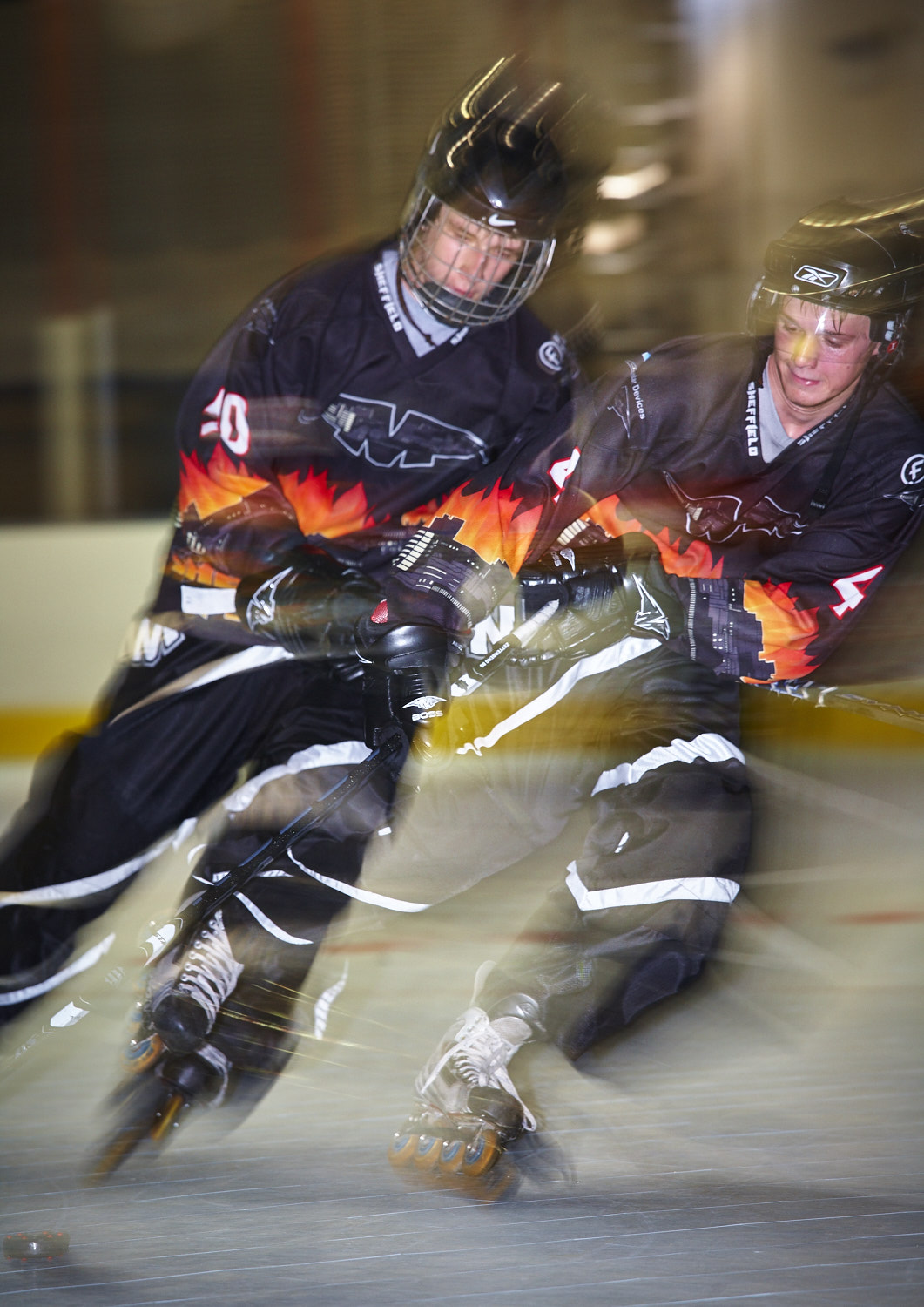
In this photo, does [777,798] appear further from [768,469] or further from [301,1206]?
[301,1206]

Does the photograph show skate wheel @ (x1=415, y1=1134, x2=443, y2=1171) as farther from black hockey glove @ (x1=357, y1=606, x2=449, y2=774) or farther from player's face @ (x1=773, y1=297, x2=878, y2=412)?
player's face @ (x1=773, y1=297, x2=878, y2=412)

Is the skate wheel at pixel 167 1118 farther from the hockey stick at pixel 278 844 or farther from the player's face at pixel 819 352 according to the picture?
the player's face at pixel 819 352

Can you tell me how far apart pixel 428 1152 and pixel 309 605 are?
66 centimetres

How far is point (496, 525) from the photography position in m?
1.56

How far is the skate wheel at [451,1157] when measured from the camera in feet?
4.49

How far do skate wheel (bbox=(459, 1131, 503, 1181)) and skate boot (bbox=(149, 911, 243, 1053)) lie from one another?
330 mm

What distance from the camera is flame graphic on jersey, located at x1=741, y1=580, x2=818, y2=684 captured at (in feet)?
5.05

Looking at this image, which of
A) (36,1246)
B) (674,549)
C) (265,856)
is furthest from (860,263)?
(36,1246)

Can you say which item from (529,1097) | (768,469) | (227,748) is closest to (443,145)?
(768,469)

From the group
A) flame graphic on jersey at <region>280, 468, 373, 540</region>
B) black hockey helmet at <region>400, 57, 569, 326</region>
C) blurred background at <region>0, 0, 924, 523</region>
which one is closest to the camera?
black hockey helmet at <region>400, 57, 569, 326</region>

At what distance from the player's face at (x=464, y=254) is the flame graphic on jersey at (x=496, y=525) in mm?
294

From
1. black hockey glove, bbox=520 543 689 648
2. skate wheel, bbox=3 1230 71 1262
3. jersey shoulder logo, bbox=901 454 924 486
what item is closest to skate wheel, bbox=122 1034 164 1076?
skate wheel, bbox=3 1230 71 1262

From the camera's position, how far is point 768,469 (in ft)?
5.33

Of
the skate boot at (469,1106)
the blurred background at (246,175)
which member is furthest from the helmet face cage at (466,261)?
the blurred background at (246,175)
